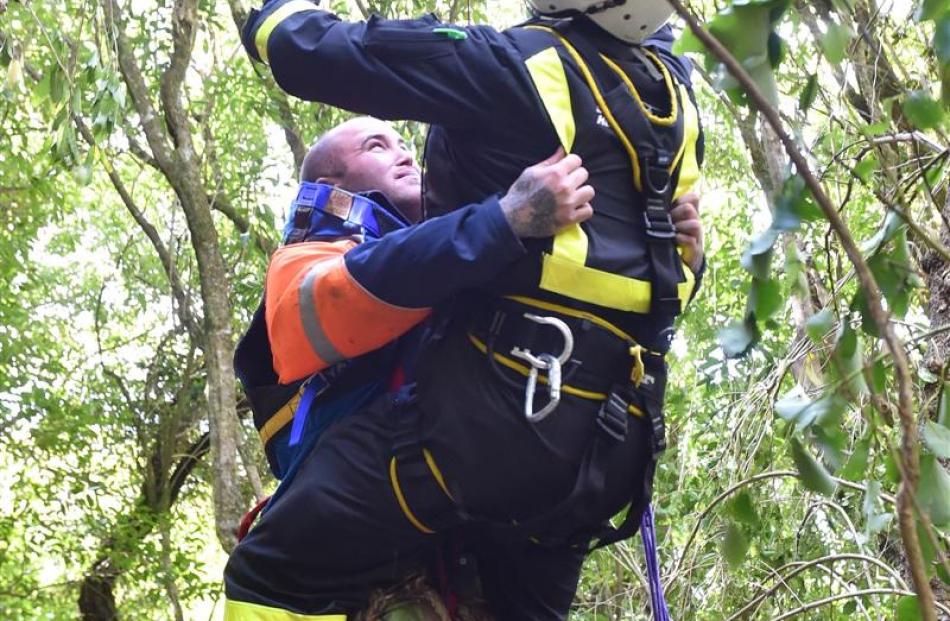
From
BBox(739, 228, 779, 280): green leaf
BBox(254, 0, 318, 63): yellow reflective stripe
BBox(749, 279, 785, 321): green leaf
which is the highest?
BBox(254, 0, 318, 63): yellow reflective stripe

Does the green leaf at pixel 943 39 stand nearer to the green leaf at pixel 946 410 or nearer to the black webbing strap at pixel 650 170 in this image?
the green leaf at pixel 946 410

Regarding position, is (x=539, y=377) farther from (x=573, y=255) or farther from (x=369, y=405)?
(x=369, y=405)

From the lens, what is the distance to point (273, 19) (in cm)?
191

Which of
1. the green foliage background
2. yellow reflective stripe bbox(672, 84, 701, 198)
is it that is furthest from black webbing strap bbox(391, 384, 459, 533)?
yellow reflective stripe bbox(672, 84, 701, 198)

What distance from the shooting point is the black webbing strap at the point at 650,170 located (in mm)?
1902

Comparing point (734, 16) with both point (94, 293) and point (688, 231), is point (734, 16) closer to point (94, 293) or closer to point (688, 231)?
point (688, 231)

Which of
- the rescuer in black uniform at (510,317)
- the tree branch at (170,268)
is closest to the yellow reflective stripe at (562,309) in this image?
the rescuer in black uniform at (510,317)

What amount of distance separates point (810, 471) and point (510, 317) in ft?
1.94

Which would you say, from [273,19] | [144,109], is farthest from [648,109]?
[144,109]

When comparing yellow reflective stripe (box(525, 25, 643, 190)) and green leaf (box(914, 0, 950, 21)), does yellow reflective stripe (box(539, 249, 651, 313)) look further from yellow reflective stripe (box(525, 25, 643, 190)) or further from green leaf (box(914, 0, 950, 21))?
green leaf (box(914, 0, 950, 21))

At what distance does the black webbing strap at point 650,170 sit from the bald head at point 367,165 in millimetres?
550

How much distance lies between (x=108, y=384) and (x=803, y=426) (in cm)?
759

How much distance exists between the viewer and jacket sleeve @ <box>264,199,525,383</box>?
1805 millimetres

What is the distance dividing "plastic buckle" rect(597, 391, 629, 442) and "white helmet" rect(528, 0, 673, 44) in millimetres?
597
